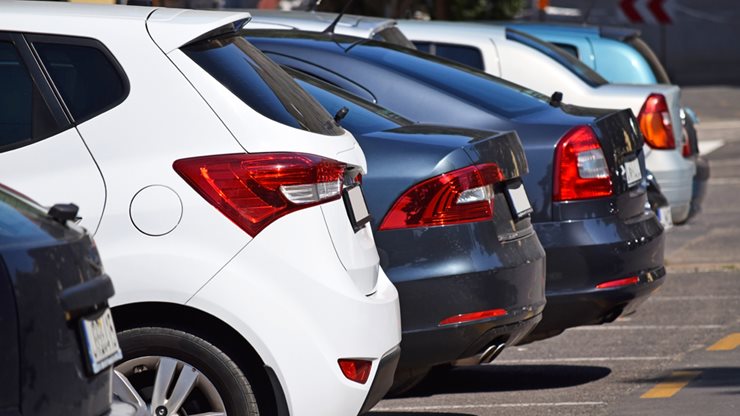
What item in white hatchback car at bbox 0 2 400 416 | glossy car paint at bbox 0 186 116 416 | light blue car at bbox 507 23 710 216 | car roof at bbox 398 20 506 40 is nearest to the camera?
glossy car paint at bbox 0 186 116 416

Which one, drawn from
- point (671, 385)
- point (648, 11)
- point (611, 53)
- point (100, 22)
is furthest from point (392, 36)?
point (648, 11)

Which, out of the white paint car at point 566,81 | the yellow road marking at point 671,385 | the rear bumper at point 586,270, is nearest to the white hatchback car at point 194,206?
the rear bumper at point 586,270

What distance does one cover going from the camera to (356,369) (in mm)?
5406

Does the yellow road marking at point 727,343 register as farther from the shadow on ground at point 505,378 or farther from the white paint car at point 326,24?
the white paint car at point 326,24

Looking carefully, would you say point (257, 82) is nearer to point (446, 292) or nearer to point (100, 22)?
point (100, 22)

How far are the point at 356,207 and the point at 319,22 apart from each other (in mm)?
3648

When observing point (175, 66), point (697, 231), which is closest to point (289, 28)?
point (175, 66)

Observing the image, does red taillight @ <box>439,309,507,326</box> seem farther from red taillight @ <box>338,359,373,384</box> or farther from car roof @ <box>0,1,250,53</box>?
car roof @ <box>0,1,250,53</box>

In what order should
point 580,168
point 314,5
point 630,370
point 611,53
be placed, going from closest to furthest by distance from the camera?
point 580,168 < point 630,370 < point 314,5 < point 611,53

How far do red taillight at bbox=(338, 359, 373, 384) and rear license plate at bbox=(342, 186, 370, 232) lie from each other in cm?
47

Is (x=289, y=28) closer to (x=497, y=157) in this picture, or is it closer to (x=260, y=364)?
(x=497, y=157)

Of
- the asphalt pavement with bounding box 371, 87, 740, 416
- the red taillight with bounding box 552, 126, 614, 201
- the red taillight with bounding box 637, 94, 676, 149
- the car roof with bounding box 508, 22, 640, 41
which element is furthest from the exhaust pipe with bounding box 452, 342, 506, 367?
the car roof with bounding box 508, 22, 640, 41

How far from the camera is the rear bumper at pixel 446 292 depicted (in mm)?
6355

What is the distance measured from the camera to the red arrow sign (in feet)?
96.5
